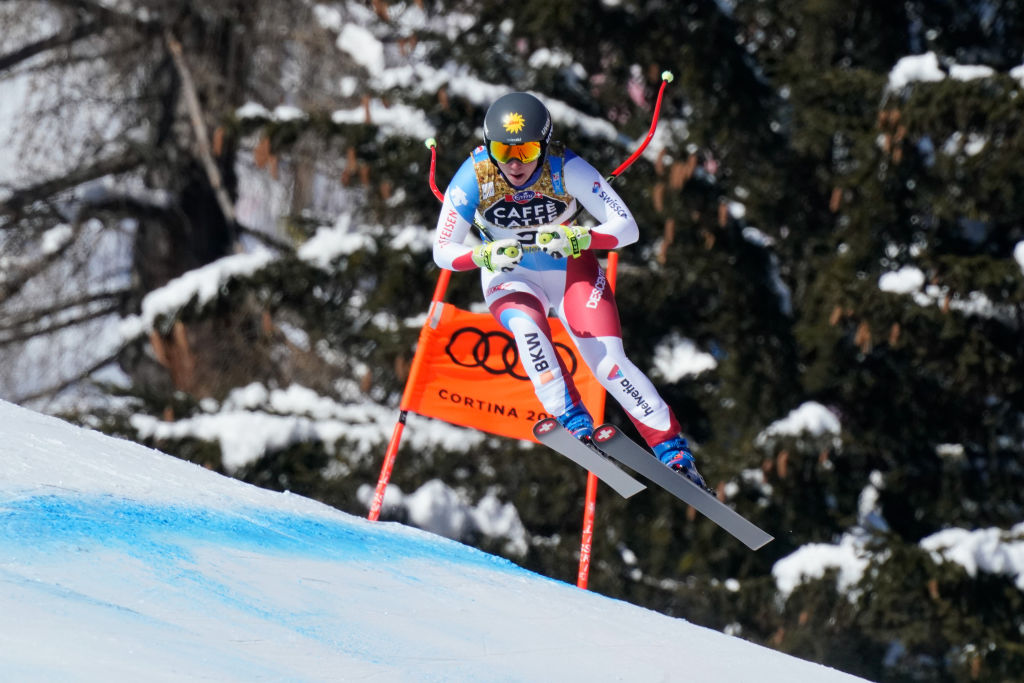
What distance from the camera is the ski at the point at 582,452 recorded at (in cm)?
544

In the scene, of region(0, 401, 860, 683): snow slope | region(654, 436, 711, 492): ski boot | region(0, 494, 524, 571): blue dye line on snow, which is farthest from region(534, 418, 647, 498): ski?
region(0, 494, 524, 571): blue dye line on snow

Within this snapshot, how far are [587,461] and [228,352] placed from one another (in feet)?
21.5

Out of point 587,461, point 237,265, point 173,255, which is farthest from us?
point 173,255

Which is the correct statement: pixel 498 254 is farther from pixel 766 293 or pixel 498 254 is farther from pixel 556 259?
pixel 766 293

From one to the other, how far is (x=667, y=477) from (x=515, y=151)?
1457 mm

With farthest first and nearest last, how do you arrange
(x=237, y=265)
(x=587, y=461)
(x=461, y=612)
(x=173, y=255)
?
(x=173, y=255) < (x=237, y=265) < (x=587, y=461) < (x=461, y=612)

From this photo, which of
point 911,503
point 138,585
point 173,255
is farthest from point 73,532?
point 173,255

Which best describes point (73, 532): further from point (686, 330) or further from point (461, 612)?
point (686, 330)

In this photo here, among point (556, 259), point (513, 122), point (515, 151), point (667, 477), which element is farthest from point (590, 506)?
point (513, 122)

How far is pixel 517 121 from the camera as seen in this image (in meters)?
5.22

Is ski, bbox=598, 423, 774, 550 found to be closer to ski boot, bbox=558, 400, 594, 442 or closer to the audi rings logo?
ski boot, bbox=558, 400, 594, 442

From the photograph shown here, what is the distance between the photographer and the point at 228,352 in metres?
11.4

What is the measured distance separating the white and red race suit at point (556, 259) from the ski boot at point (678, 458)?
40 mm

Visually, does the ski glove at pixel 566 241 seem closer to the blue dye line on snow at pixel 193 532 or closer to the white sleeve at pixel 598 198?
the white sleeve at pixel 598 198
